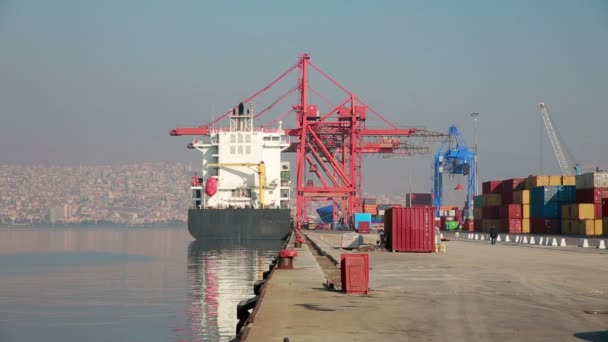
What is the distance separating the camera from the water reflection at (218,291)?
61.7 ft

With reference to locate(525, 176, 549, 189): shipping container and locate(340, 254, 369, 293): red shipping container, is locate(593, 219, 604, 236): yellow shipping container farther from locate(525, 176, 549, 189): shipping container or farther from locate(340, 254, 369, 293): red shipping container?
locate(340, 254, 369, 293): red shipping container

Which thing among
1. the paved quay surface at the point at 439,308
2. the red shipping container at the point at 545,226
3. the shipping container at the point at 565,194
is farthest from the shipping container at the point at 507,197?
the paved quay surface at the point at 439,308

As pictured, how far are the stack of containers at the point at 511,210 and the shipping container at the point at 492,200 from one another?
1.37 metres

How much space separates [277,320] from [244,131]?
255ft

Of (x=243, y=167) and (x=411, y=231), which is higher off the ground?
(x=243, y=167)

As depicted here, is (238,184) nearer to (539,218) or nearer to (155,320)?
(539,218)

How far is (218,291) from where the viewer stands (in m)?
28.7

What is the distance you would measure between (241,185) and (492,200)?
30314 mm

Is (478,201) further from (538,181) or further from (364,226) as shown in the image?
(538,181)

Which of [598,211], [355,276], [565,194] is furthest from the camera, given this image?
[565,194]

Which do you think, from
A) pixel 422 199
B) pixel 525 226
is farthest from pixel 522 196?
pixel 422 199

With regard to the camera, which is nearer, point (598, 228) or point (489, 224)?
point (598, 228)

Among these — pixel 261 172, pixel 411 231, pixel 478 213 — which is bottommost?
pixel 411 231

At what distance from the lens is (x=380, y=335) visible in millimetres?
13008
